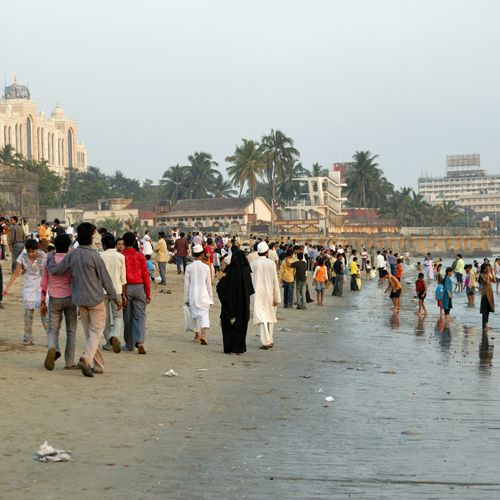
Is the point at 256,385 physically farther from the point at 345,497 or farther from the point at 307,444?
the point at 345,497

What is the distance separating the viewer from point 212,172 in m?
110

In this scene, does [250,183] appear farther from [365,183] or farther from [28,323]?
[28,323]

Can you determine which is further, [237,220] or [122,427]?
[237,220]

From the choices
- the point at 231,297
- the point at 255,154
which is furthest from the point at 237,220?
the point at 231,297

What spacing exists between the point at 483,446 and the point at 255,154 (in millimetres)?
81050

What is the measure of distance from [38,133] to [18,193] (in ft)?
334

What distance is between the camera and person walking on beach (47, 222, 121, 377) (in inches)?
375

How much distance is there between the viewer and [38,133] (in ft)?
443

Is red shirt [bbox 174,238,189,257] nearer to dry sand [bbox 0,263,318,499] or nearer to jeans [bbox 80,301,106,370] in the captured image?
dry sand [bbox 0,263,318,499]

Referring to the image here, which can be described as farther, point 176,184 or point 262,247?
point 176,184

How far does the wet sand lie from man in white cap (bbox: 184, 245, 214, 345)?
554 mm

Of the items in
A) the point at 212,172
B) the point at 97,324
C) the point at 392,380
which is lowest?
the point at 392,380

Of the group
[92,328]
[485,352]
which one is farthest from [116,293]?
[485,352]

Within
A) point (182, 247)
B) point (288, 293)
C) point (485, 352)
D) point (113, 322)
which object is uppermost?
point (182, 247)
